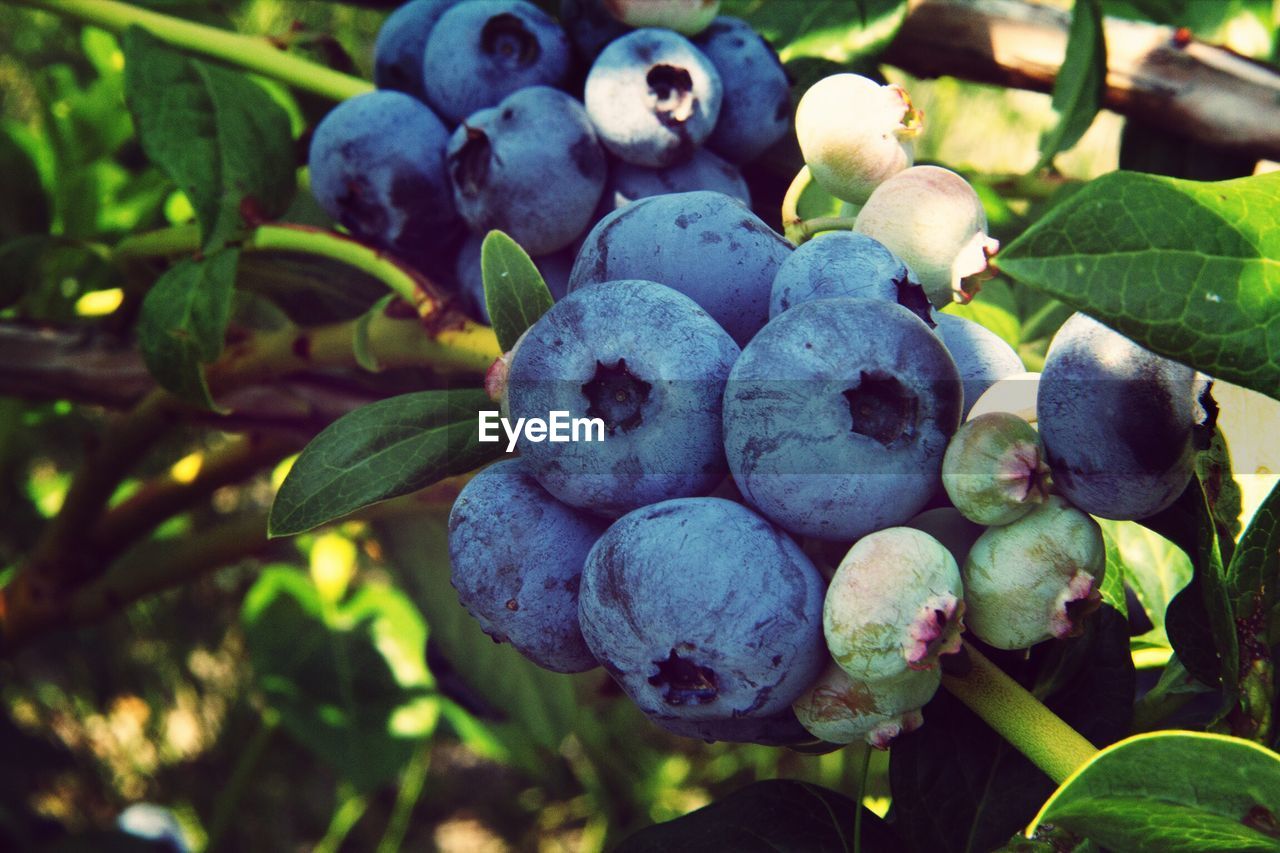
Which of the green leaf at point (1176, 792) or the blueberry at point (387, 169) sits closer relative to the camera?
the green leaf at point (1176, 792)

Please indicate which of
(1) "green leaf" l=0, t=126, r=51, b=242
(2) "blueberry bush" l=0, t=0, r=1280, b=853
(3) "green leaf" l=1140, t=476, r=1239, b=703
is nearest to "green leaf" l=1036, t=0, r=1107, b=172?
(2) "blueberry bush" l=0, t=0, r=1280, b=853

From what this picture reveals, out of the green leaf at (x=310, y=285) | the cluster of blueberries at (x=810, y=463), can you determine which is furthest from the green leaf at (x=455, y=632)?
the cluster of blueberries at (x=810, y=463)

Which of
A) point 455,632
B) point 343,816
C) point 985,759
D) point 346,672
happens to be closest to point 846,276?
point 985,759

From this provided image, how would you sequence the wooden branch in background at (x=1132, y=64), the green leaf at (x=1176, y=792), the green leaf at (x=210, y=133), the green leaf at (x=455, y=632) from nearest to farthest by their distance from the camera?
the green leaf at (x=1176, y=792)
the green leaf at (x=210, y=133)
the wooden branch in background at (x=1132, y=64)
the green leaf at (x=455, y=632)

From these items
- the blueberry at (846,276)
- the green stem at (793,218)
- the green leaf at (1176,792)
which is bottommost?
the green leaf at (1176,792)

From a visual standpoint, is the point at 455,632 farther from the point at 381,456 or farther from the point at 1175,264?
the point at 1175,264

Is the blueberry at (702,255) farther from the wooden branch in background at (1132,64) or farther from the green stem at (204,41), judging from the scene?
the wooden branch in background at (1132,64)

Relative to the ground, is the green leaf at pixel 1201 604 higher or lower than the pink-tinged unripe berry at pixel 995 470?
lower

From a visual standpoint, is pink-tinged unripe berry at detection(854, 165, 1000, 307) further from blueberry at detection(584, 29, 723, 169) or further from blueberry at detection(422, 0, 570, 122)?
blueberry at detection(422, 0, 570, 122)
